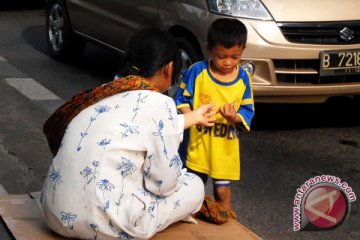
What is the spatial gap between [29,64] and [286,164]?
4157 mm

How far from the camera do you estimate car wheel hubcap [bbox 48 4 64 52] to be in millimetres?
9836

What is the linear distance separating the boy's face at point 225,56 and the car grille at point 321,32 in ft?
7.89

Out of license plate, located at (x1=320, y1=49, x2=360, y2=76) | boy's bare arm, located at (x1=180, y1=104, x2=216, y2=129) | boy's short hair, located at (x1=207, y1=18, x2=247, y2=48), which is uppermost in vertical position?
boy's short hair, located at (x1=207, y1=18, x2=247, y2=48)

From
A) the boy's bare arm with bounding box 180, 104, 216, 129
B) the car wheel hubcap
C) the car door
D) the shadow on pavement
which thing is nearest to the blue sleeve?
the boy's bare arm with bounding box 180, 104, 216, 129

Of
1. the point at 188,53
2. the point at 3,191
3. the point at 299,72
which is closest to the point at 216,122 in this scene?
the point at 3,191

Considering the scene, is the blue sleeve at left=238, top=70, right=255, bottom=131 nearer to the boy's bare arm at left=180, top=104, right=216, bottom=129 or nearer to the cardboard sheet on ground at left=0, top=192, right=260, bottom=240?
the boy's bare arm at left=180, top=104, right=216, bottom=129

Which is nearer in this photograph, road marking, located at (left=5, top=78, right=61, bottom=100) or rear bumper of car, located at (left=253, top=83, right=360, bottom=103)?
rear bumper of car, located at (left=253, top=83, right=360, bottom=103)

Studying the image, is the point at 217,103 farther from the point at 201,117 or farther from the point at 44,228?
the point at 44,228

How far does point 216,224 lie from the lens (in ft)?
14.5

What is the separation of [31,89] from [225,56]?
13.6ft

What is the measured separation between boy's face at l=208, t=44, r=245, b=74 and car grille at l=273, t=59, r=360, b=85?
2357 millimetres

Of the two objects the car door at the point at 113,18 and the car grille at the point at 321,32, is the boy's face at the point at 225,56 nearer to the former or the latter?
the car grille at the point at 321,32

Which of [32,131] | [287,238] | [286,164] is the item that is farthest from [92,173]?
[32,131]

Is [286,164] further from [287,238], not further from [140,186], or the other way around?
[140,186]
